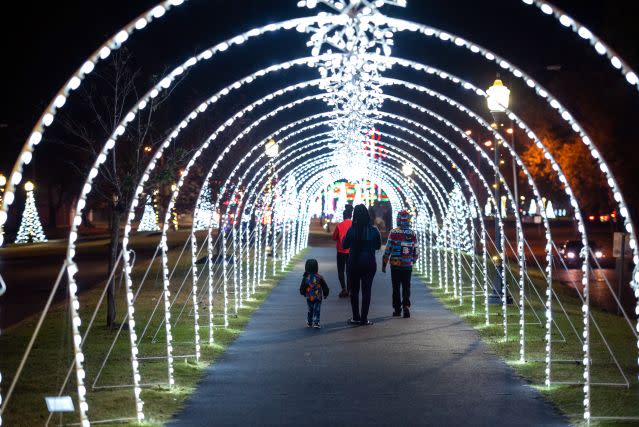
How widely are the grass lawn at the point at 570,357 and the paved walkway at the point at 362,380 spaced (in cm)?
25

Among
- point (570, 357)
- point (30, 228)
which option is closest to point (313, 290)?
point (570, 357)

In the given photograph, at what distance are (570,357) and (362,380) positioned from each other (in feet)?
10.6

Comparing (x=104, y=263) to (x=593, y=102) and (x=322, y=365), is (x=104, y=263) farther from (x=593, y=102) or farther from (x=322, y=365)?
(x=322, y=365)

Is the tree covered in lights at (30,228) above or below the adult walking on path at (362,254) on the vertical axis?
above

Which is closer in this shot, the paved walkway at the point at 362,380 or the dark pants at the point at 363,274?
the paved walkway at the point at 362,380

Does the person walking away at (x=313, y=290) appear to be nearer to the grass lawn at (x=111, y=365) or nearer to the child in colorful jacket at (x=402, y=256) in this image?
the grass lawn at (x=111, y=365)

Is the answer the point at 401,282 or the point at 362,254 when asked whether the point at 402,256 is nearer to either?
the point at 401,282

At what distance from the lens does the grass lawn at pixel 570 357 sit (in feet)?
34.4

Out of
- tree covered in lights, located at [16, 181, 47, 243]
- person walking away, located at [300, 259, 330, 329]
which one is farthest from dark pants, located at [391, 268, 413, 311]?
tree covered in lights, located at [16, 181, 47, 243]

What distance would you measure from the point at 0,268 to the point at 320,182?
60.9 feet

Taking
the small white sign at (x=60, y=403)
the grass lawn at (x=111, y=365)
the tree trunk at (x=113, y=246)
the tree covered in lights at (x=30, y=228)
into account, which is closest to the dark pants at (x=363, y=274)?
the grass lawn at (x=111, y=365)

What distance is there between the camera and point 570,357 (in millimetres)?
13812

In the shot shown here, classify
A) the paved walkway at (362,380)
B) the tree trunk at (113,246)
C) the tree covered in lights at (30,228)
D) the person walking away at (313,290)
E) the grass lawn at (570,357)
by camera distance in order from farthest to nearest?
the tree covered in lights at (30,228), the person walking away at (313,290), the tree trunk at (113,246), the grass lawn at (570,357), the paved walkway at (362,380)

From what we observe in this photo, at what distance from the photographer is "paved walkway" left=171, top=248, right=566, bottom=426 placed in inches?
392
